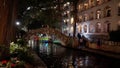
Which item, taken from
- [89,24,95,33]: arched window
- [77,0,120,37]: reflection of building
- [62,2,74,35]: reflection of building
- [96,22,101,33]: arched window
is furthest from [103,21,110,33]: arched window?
[62,2,74,35]: reflection of building

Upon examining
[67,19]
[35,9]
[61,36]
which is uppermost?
[67,19]

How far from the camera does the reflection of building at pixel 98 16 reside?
36.5 m

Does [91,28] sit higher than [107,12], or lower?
lower

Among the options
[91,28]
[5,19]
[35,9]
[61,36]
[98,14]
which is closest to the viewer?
[5,19]

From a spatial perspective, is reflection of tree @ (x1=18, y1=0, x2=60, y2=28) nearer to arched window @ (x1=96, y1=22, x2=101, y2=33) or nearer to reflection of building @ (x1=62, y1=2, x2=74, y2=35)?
arched window @ (x1=96, y1=22, x2=101, y2=33)

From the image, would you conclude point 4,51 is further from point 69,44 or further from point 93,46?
point 69,44

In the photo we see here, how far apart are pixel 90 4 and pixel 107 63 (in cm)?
2870

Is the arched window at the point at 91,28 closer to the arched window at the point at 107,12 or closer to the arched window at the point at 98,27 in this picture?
the arched window at the point at 98,27

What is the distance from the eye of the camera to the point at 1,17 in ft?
35.2

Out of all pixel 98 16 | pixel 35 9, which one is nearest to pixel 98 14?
pixel 98 16

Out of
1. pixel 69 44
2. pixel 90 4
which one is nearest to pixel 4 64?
pixel 69 44

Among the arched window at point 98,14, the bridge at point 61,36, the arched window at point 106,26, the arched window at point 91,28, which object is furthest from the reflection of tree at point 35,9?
the arched window at point 91,28

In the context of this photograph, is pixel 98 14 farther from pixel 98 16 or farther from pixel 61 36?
pixel 61 36

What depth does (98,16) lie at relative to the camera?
43969 millimetres
